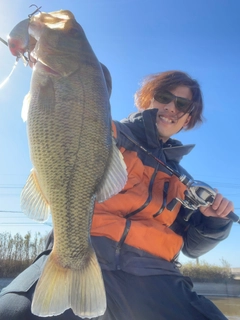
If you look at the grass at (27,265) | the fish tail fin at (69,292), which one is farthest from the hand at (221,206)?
the grass at (27,265)

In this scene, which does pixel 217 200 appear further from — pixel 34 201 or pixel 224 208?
pixel 34 201

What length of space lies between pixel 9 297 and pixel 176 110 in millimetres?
2106

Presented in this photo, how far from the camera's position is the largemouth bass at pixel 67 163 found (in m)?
1.67

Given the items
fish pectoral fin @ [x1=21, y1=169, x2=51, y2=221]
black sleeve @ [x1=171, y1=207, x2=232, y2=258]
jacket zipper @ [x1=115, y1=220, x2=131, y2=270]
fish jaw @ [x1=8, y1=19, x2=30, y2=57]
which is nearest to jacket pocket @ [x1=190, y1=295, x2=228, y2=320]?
jacket zipper @ [x1=115, y1=220, x2=131, y2=270]

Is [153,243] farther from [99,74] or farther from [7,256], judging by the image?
[7,256]

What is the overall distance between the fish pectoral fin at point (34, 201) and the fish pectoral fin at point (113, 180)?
→ 0.94 ft

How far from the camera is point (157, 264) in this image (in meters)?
2.42

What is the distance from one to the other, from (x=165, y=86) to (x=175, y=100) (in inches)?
6.9

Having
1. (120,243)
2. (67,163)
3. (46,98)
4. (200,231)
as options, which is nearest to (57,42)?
(46,98)

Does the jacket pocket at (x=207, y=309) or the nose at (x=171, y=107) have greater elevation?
the nose at (x=171, y=107)

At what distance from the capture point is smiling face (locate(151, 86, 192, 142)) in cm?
314

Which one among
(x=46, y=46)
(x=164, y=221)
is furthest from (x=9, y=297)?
(x=46, y=46)

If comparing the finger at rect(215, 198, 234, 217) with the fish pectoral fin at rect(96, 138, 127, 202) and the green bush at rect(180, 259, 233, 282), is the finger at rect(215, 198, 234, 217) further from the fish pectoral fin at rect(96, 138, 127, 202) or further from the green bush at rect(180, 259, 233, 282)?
the green bush at rect(180, 259, 233, 282)

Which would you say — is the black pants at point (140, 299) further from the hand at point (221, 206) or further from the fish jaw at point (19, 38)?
the fish jaw at point (19, 38)
